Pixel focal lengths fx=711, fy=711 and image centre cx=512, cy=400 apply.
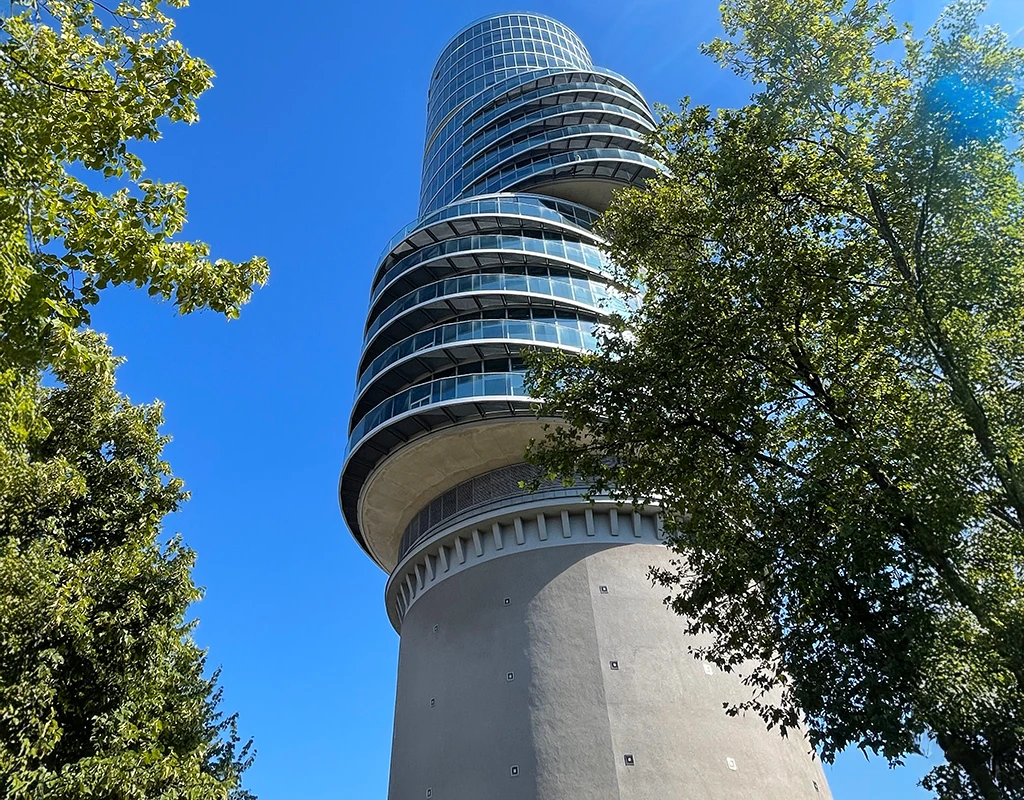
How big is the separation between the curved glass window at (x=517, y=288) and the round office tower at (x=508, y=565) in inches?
3.7

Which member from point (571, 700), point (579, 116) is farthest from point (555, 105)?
point (571, 700)

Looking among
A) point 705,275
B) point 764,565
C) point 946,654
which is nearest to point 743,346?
point 705,275

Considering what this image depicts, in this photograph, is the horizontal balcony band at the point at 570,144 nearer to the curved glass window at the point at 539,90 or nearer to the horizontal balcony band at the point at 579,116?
the horizontal balcony band at the point at 579,116

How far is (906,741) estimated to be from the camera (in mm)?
8242

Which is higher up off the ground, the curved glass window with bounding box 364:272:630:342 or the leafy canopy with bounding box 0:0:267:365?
the curved glass window with bounding box 364:272:630:342

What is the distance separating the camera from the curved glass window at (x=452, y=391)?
23.8 meters

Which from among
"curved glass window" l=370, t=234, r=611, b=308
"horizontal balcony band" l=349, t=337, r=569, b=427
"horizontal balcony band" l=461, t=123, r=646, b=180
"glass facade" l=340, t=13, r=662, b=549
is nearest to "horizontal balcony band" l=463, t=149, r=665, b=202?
"glass facade" l=340, t=13, r=662, b=549

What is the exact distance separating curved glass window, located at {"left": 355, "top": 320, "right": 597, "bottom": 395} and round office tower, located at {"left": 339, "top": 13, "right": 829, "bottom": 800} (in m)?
0.08

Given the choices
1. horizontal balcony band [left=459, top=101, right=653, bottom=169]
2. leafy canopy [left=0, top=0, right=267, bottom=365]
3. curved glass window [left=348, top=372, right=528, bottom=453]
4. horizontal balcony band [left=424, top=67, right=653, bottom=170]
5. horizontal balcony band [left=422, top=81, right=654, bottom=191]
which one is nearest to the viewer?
leafy canopy [left=0, top=0, right=267, bottom=365]

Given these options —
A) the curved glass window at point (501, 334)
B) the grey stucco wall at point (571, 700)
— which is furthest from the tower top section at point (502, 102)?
the grey stucco wall at point (571, 700)

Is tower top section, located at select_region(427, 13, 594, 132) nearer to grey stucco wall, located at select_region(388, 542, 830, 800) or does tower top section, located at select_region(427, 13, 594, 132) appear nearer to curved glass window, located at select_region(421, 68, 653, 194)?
curved glass window, located at select_region(421, 68, 653, 194)

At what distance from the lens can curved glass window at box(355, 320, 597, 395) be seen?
2546cm

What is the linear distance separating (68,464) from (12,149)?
5.57m

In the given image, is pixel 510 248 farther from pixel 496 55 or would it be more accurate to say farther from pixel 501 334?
pixel 496 55
